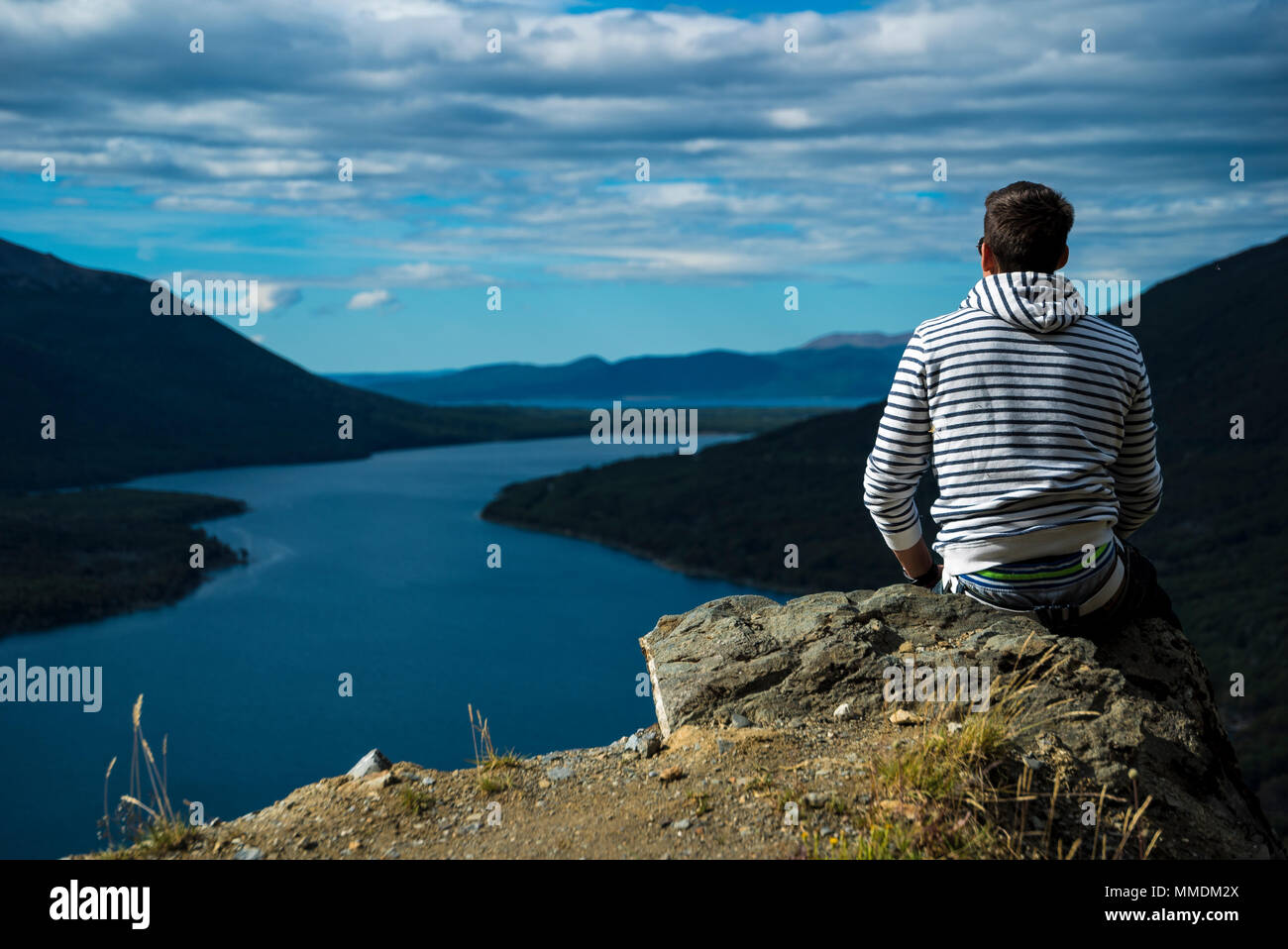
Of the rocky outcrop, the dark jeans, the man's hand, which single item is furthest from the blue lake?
the dark jeans

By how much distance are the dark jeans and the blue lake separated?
57.0 m

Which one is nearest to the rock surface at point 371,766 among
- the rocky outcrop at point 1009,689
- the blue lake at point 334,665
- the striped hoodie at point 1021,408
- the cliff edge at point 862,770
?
the cliff edge at point 862,770

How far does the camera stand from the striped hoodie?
175 inches

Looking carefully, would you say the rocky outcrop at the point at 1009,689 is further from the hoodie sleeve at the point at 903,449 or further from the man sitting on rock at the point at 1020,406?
the hoodie sleeve at the point at 903,449

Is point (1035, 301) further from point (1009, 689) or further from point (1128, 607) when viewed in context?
point (1128, 607)

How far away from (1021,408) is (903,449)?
0.51m

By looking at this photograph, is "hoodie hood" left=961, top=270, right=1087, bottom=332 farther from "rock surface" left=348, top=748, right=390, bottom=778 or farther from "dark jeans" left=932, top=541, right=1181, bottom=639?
"rock surface" left=348, top=748, right=390, bottom=778

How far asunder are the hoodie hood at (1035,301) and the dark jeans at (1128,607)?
1317 mm

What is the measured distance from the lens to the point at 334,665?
96750 mm

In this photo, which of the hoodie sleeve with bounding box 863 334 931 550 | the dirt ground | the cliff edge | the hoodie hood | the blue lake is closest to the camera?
the cliff edge

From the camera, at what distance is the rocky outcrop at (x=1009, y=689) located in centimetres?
447

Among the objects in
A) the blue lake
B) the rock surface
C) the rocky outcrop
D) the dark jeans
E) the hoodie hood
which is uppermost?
the hoodie hood

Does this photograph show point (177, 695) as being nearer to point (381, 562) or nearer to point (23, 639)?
point (23, 639)
